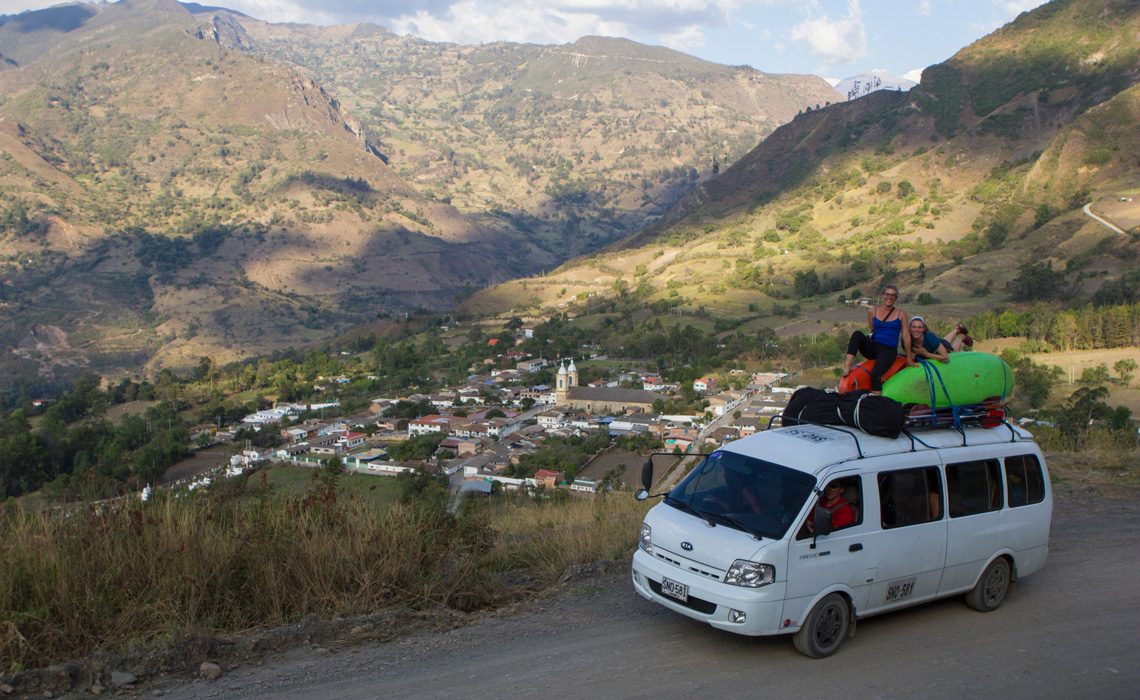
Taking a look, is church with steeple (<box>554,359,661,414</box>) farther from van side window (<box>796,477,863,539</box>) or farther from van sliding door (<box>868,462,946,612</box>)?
van side window (<box>796,477,863,539</box>)

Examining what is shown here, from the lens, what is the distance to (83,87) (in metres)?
181

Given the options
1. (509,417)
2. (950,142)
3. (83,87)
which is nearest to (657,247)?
(950,142)

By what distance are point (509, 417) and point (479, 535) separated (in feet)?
113

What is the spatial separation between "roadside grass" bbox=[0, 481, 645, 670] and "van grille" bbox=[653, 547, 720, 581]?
1.63 metres

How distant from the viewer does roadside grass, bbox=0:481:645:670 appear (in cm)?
521

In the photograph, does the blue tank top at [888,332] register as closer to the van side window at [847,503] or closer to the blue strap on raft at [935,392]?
the blue strap on raft at [935,392]

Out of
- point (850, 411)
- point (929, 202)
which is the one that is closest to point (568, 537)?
point (850, 411)

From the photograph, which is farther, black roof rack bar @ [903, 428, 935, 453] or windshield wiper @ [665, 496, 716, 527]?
black roof rack bar @ [903, 428, 935, 453]

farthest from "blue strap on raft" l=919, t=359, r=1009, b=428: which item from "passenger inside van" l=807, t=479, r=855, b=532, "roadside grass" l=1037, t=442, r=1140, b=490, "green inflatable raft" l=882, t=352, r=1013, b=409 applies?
"roadside grass" l=1037, t=442, r=1140, b=490

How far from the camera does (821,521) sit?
5234mm

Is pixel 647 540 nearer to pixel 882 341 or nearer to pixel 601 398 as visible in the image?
pixel 882 341

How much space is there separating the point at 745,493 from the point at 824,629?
3.27 feet

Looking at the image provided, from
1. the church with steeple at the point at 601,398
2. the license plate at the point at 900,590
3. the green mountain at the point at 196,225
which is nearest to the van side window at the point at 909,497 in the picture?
the license plate at the point at 900,590

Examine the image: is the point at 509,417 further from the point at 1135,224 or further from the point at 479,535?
the point at 1135,224
